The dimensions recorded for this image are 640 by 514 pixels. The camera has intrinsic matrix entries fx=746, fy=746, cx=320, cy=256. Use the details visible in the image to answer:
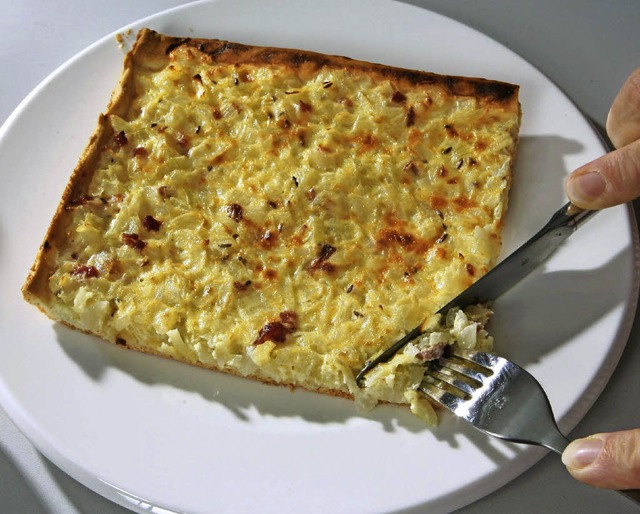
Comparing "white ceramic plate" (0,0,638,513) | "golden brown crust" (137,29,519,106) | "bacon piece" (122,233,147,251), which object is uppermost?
"golden brown crust" (137,29,519,106)

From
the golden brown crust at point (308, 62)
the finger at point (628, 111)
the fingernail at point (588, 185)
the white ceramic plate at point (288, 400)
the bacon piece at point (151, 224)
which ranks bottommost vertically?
the white ceramic plate at point (288, 400)

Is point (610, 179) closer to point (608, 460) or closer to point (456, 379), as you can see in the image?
point (456, 379)

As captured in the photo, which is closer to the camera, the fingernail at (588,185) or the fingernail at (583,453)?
the fingernail at (583,453)

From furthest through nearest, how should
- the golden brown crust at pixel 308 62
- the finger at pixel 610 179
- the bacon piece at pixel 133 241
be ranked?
1. the golden brown crust at pixel 308 62
2. the bacon piece at pixel 133 241
3. the finger at pixel 610 179

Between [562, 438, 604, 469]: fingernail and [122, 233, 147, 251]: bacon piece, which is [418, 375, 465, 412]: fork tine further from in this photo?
[122, 233, 147, 251]: bacon piece

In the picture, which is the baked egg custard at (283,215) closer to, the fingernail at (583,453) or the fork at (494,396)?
the fork at (494,396)

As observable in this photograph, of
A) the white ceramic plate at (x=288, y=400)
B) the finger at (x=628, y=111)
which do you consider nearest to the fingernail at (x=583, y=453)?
the white ceramic plate at (x=288, y=400)

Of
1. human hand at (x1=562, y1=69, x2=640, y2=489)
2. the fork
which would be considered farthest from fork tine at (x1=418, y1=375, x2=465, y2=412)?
human hand at (x1=562, y1=69, x2=640, y2=489)
